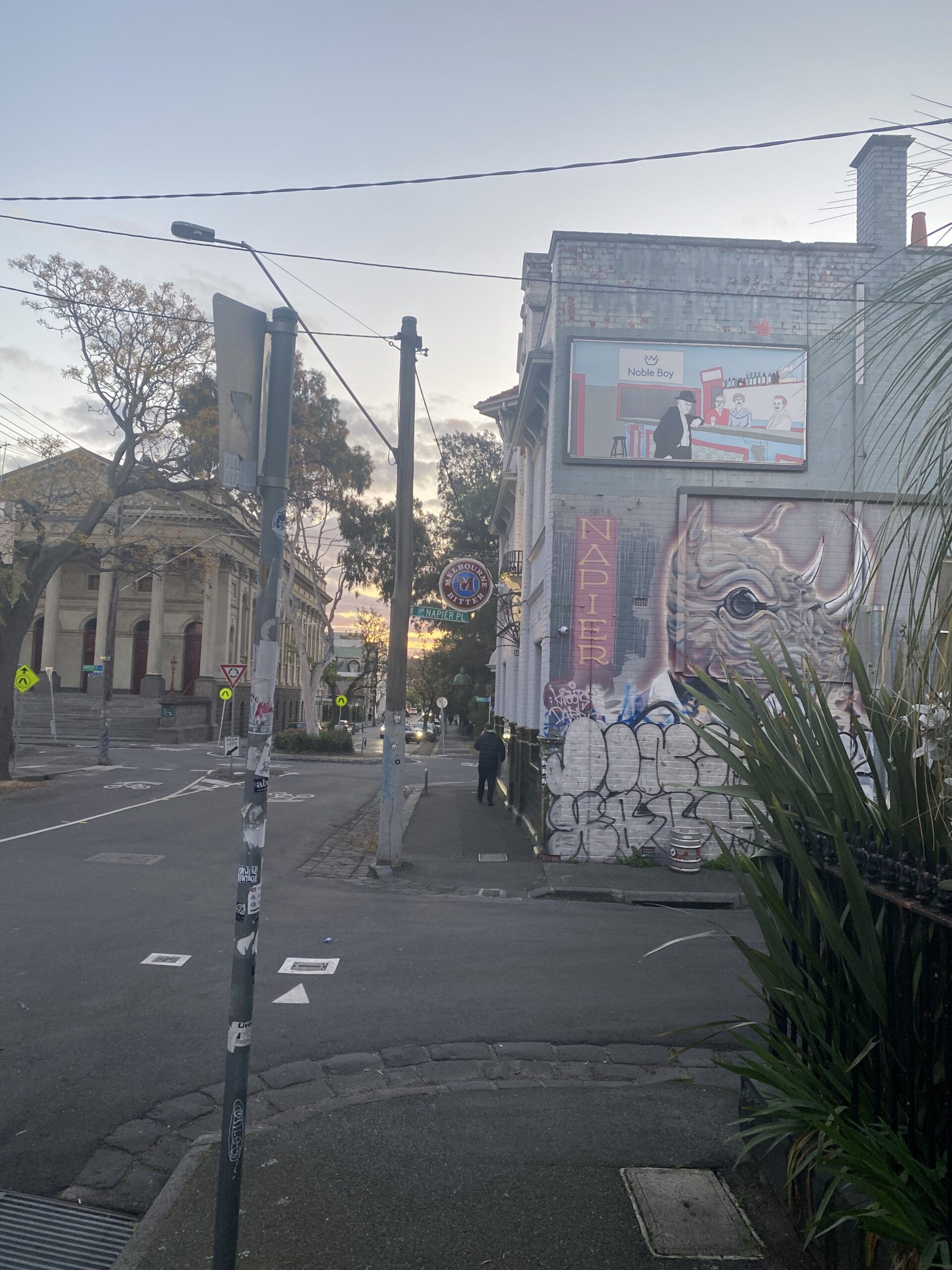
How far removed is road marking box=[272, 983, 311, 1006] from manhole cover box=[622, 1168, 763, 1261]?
10.5 ft

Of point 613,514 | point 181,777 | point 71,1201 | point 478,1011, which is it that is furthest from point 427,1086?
point 181,777

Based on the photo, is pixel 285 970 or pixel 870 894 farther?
pixel 285 970

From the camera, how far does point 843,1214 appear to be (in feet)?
9.14

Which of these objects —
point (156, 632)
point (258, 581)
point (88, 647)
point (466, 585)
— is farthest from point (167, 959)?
point (88, 647)

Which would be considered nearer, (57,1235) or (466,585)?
(57,1235)

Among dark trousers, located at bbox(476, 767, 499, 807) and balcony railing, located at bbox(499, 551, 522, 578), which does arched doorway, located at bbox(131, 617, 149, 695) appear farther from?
dark trousers, located at bbox(476, 767, 499, 807)

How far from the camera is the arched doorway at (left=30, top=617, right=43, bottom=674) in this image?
174ft

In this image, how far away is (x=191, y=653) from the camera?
53375 mm

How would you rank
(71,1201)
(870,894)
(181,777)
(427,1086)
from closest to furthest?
(870,894), (71,1201), (427,1086), (181,777)

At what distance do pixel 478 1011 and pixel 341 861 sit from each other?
734 centimetres

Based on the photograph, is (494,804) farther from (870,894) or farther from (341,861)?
(870,894)

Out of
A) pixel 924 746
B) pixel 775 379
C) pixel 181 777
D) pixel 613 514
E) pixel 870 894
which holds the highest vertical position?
pixel 775 379

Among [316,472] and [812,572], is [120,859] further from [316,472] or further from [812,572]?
[316,472]

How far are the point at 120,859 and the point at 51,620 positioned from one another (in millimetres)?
42857
